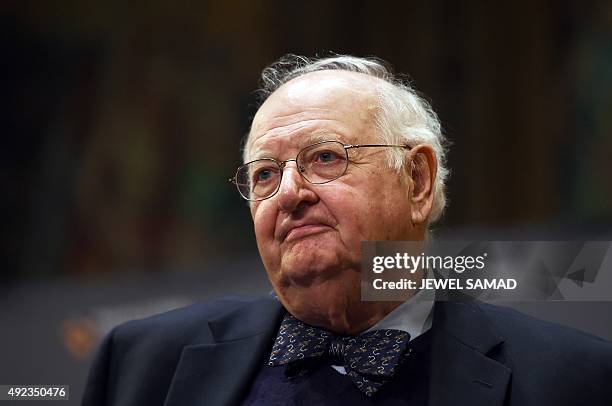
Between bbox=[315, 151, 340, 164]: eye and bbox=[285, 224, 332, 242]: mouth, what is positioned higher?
bbox=[315, 151, 340, 164]: eye

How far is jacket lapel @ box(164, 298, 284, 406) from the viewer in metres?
2.37

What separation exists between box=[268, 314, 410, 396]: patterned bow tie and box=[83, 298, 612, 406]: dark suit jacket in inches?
3.8

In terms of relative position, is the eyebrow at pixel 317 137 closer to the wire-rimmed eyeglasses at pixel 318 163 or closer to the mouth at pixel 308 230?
the wire-rimmed eyeglasses at pixel 318 163

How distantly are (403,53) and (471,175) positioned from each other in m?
1.02

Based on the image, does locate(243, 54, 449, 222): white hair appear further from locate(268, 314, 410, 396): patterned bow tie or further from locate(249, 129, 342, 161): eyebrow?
locate(268, 314, 410, 396): patterned bow tie

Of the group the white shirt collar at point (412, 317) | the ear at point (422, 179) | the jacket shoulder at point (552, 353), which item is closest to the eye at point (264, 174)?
the ear at point (422, 179)

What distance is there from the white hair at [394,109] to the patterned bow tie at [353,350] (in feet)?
1.48

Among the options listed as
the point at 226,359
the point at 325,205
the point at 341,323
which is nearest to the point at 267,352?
the point at 226,359

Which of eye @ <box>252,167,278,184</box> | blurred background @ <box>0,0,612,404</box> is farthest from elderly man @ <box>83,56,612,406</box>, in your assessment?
blurred background @ <box>0,0,612,404</box>

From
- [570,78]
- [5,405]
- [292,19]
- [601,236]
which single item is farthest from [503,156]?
[5,405]

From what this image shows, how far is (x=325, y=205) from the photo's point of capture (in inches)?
89.0

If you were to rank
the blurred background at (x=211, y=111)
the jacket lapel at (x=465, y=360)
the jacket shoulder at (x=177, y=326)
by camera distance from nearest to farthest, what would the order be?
the jacket lapel at (x=465, y=360), the jacket shoulder at (x=177, y=326), the blurred background at (x=211, y=111)

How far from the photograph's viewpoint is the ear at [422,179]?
2.45 meters

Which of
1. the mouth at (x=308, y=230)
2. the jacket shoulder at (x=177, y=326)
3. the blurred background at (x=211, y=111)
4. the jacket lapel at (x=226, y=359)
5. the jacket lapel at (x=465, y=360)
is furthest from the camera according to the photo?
the blurred background at (x=211, y=111)
